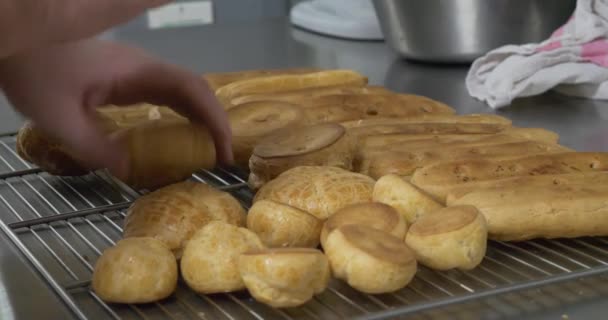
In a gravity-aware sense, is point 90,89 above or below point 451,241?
above

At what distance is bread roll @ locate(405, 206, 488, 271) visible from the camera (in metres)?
0.84

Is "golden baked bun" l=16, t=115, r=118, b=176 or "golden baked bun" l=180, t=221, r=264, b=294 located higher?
"golden baked bun" l=180, t=221, r=264, b=294

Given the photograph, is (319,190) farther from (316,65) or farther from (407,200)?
(316,65)

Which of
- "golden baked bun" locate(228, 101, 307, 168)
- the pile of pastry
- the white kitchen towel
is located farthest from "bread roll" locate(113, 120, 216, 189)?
the white kitchen towel

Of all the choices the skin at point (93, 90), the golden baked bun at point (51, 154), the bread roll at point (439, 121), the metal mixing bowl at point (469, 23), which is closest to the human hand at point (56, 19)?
the skin at point (93, 90)

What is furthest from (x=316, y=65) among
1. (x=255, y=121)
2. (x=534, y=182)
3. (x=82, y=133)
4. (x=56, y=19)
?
(x=56, y=19)

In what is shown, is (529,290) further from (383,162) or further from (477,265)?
(383,162)

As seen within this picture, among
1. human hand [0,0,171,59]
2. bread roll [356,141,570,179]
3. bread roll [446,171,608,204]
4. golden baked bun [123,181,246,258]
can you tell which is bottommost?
bread roll [356,141,570,179]

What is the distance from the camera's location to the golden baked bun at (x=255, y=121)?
1128mm

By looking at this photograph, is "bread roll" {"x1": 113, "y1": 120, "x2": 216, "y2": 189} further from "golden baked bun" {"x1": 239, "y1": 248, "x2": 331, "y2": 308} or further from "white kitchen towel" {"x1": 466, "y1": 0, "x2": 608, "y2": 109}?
"white kitchen towel" {"x1": 466, "y1": 0, "x2": 608, "y2": 109}

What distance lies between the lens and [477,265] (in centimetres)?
88

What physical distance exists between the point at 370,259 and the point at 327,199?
144mm

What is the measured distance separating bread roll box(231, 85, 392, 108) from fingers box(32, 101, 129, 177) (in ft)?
1.31

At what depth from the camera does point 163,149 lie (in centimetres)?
101
